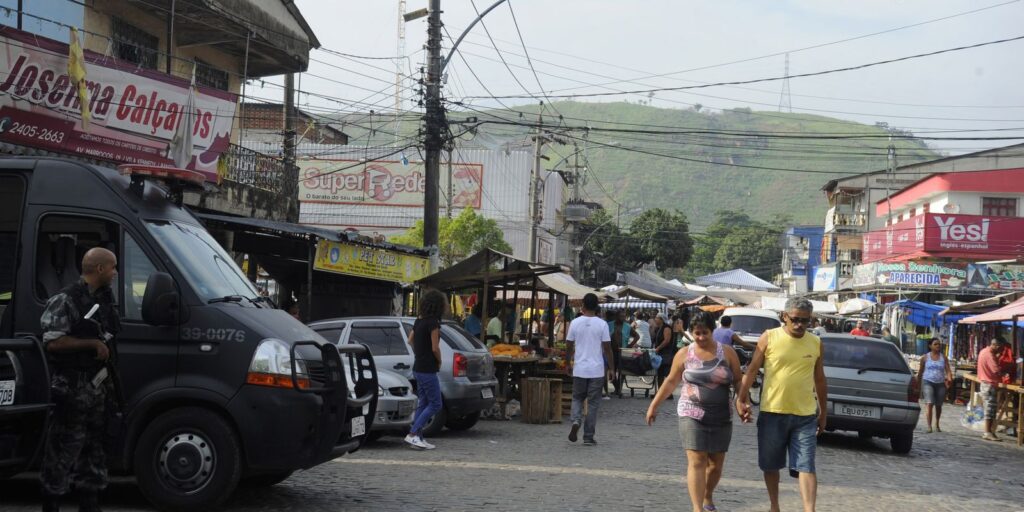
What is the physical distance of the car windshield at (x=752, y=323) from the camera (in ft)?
94.8

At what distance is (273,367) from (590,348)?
6586mm

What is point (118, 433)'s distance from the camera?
782cm

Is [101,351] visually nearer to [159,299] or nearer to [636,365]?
[159,299]

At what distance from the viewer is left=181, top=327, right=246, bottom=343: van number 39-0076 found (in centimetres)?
792

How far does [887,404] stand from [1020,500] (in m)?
3.77

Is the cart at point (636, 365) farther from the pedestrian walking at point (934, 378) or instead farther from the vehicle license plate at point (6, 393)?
the vehicle license plate at point (6, 393)

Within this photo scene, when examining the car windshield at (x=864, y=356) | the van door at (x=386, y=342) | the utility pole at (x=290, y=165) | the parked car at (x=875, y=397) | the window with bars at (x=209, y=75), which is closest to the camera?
the van door at (x=386, y=342)

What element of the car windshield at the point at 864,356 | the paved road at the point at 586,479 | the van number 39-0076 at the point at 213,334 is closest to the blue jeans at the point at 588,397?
the paved road at the point at 586,479

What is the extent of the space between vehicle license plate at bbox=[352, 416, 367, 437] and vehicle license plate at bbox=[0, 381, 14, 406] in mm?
2669

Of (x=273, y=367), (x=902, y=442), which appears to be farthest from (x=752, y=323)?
(x=273, y=367)

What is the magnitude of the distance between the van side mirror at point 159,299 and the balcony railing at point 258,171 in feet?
47.4

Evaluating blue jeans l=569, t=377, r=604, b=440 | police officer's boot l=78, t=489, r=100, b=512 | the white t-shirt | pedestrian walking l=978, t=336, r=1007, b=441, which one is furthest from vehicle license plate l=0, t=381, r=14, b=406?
pedestrian walking l=978, t=336, r=1007, b=441

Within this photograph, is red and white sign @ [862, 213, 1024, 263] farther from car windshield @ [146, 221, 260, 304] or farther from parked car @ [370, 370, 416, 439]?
car windshield @ [146, 221, 260, 304]

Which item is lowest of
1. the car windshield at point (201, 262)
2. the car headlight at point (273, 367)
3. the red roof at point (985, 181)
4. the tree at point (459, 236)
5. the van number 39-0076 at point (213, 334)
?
the car headlight at point (273, 367)
